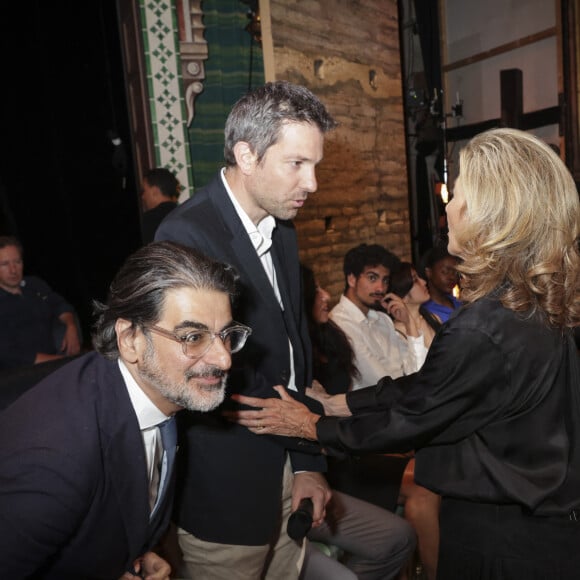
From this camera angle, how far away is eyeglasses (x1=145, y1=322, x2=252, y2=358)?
1360mm

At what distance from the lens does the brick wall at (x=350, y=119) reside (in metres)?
4.16

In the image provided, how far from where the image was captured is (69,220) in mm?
5652

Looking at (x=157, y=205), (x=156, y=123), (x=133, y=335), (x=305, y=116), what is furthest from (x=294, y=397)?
(x=156, y=123)

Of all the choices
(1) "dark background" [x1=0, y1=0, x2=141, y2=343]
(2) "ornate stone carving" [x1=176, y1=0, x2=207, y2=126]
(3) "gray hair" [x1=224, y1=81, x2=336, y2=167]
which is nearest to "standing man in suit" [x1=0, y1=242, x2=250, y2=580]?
(3) "gray hair" [x1=224, y1=81, x2=336, y2=167]

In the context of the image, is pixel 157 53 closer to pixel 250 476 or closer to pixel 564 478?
pixel 250 476

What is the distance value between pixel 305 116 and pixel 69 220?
455 cm

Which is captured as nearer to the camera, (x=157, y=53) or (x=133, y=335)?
(x=133, y=335)

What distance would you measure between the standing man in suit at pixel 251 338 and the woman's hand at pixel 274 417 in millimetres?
36

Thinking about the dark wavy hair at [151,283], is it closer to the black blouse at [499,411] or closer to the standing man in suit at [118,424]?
the standing man in suit at [118,424]

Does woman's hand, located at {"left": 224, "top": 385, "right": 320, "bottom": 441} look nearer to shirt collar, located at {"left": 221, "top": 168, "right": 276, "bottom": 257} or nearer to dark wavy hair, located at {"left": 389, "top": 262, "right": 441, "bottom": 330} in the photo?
shirt collar, located at {"left": 221, "top": 168, "right": 276, "bottom": 257}

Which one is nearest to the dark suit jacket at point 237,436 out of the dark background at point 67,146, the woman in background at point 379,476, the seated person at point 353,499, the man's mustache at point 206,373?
the man's mustache at point 206,373

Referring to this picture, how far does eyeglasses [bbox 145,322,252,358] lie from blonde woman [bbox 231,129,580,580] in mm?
448

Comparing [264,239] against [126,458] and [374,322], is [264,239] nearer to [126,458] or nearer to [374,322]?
[126,458]

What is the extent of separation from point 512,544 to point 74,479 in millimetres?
1034
